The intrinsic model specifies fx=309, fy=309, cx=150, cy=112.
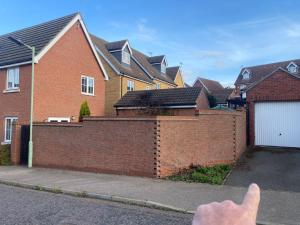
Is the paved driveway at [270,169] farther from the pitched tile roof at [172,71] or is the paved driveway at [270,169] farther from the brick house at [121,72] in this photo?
the pitched tile roof at [172,71]

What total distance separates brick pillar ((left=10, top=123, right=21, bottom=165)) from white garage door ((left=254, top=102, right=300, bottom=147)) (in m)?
13.6

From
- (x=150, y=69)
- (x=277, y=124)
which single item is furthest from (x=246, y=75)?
(x=277, y=124)

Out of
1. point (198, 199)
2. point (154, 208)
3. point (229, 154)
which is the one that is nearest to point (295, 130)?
point (229, 154)

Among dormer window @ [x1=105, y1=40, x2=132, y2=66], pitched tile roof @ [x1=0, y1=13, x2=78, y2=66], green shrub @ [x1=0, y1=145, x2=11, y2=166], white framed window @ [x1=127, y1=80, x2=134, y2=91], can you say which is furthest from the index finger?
dormer window @ [x1=105, y1=40, x2=132, y2=66]

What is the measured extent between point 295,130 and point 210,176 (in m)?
8.38

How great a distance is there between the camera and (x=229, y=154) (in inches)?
568

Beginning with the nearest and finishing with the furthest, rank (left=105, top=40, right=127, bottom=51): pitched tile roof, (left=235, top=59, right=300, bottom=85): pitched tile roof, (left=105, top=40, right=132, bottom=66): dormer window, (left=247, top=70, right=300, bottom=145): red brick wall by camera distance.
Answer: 1. (left=247, top=70, right=300, bottom=145): red brick wall
2. (left=105, top=40, right=132, bottom=66): dormer window
3. (left=105, top=40, right=127, bottom=51): pitched tile roof
4. (left=235, top=59, right=300, bottom=85): pitched tile roof

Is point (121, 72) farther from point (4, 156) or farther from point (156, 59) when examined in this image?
point (4, 156)

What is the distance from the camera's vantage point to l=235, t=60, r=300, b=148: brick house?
17.5 m

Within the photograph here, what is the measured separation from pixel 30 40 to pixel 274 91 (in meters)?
15.9

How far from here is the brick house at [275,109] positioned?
17.5 meters

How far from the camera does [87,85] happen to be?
22.4 metres

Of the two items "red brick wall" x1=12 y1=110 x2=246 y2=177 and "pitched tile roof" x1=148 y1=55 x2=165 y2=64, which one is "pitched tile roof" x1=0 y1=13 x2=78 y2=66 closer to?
"red brick wall" x1=12 y1=110 x2=246 y2=177

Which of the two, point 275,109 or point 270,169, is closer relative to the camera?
point 270,169
